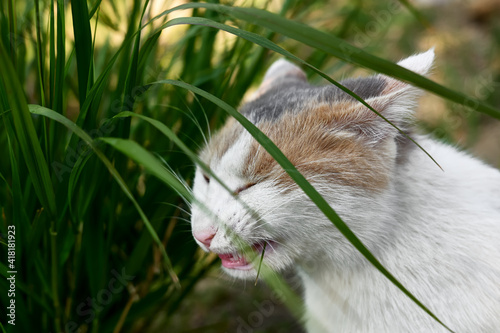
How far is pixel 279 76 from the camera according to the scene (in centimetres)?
143

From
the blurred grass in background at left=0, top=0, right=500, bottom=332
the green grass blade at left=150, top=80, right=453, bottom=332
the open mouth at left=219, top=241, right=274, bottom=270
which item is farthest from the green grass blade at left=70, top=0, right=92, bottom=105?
the open mouth at left=219, top=241, right=274, bottom=270

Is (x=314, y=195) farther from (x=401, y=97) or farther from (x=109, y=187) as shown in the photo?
(x=109, y=187)

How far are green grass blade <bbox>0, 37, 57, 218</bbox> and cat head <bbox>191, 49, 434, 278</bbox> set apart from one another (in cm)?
29

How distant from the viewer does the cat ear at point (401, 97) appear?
0.95m

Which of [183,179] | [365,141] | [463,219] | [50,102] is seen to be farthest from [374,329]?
[50,102]

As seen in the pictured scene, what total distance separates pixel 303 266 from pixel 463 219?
1.21 ft

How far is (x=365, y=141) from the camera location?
100 cm

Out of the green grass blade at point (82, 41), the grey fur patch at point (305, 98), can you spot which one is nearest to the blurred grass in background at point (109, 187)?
the green grass blade at point (82, 41)

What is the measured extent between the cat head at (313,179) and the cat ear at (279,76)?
346 millimetres

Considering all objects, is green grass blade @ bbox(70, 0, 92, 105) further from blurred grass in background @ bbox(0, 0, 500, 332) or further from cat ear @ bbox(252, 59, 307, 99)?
cat ear @ bbox(252, 59, 307, 99)

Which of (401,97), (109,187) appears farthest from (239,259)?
(401,97)

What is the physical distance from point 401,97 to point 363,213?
0.79 ft

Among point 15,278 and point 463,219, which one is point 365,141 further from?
point 15,278

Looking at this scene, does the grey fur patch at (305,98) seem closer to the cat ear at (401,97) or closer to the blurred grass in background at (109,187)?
the cat ear at (401,97)
